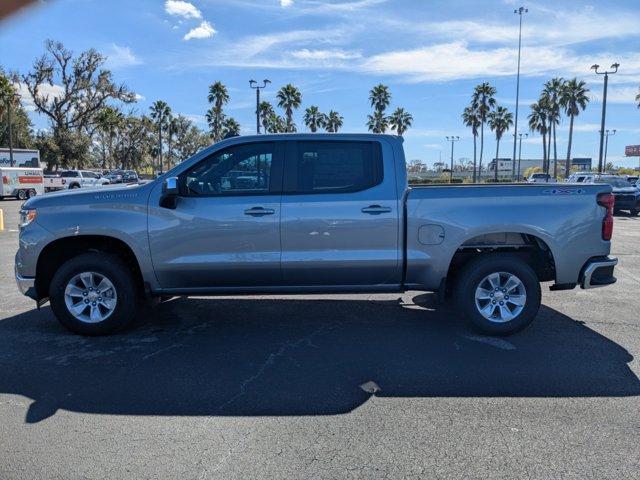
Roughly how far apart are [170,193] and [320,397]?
2.56 m

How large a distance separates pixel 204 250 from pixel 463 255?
9.06 feet

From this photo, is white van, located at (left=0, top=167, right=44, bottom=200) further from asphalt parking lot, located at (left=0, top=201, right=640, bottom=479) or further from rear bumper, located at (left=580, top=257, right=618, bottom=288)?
rear bumper, located at (left=580, top=257, right=618, bottom=288)

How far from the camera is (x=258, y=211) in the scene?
218 inches

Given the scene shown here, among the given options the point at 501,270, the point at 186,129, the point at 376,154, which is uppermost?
the point at 186,129

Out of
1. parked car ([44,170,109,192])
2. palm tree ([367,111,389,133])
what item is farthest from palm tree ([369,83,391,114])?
parked car ([44,170,109,192])

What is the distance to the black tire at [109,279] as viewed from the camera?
563 cm

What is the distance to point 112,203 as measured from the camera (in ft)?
18.3

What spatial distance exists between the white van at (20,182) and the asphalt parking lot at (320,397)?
30121 mm

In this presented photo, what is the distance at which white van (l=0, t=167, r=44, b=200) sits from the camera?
3244cm

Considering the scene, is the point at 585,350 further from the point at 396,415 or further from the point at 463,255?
the point at 396,415

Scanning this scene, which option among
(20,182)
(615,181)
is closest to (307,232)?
(615,181)

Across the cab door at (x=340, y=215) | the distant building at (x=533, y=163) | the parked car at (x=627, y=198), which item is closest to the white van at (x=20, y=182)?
the parked car at (x=627, y=198)

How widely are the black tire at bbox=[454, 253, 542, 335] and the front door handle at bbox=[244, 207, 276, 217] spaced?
6.96 feet

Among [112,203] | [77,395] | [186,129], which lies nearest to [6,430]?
[77,395]
